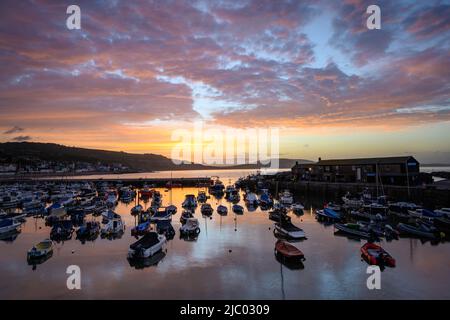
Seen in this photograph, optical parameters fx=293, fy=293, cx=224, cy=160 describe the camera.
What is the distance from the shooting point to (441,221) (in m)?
31.8

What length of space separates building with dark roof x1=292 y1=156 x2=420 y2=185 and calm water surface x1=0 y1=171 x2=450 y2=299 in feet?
98.1

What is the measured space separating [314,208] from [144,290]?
118 ft

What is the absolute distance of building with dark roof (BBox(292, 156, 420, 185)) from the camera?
52.2 m

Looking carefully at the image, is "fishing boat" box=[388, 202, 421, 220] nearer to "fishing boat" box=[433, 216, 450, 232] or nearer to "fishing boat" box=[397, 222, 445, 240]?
"fishing boat" box=[433, 216, 450, 232]

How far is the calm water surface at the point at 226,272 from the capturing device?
16297 mm

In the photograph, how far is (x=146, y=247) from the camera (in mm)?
22484

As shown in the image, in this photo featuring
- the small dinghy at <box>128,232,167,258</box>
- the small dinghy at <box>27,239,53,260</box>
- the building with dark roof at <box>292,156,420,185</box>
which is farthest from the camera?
the building with dark roof at <box>292,156,420,185</box>

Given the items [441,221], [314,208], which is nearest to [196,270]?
[441,221]

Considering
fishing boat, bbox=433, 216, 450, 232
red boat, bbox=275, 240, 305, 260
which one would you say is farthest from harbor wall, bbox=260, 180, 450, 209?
red boat, bbox=275, 240, 305, 260

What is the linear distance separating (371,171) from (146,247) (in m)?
49.5

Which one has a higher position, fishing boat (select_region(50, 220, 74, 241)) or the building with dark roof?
the building with dark roof

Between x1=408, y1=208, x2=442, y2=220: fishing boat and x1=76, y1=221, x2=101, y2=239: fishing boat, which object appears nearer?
x1=76, y1=221, x2=101, y2=239: fishing boat

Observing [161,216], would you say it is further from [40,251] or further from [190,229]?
[40,251]

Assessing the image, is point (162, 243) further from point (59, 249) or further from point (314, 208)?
point (314, 208)
